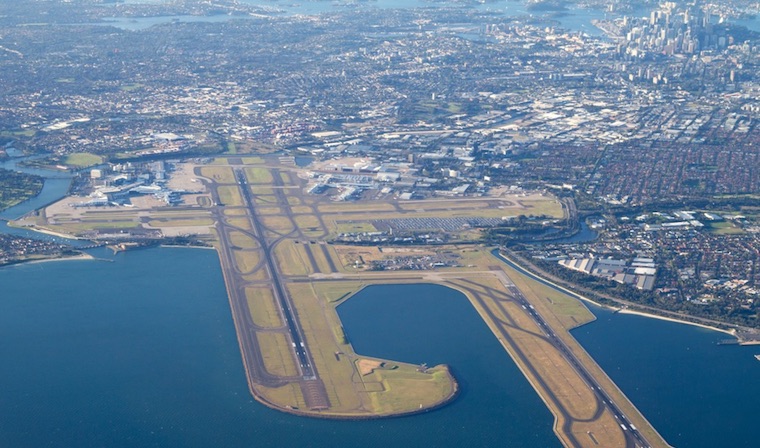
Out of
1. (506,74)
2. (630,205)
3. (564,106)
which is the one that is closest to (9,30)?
(506,74)

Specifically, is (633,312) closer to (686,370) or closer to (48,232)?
(686,370)

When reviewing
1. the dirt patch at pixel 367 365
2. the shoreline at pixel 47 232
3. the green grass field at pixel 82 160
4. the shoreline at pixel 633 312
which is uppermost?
the dirt patch at pixel 367 365

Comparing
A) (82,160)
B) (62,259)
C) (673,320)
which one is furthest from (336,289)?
(82,160)

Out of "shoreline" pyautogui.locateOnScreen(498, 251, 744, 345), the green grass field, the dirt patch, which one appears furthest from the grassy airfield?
the green grass field

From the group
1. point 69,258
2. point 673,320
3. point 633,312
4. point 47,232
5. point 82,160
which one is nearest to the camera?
point 673,320

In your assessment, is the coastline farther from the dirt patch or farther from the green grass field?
the dirt patch

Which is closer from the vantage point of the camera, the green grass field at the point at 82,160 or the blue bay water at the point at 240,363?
the blue bay water at the point at 240,363

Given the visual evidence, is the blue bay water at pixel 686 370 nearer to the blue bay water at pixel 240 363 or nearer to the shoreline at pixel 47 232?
the blue bay water at pixel 240 363

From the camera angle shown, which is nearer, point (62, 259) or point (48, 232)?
point (62, 259)

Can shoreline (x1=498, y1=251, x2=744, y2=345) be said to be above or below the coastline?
below

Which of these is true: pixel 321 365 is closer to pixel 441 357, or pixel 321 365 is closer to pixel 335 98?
pixel 441 357

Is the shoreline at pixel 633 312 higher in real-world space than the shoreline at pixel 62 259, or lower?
lower

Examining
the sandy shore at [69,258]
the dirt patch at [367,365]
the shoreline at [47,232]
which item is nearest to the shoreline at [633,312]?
the dirt patch at [367,365]
